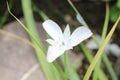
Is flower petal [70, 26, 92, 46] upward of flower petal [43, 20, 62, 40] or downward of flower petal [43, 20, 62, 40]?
downward

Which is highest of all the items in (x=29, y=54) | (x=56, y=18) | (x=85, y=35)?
(x=85, y=35)

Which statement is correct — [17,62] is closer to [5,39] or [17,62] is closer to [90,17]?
[5,39]

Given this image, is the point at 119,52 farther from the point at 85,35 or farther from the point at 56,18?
the point at 85,35

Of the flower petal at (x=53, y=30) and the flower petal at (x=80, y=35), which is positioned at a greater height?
the flower petal at (x=53, y=30)

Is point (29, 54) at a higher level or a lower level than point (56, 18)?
higher

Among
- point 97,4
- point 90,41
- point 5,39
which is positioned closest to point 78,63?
point 90,41

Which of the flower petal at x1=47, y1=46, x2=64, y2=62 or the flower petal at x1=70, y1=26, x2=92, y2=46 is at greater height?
the flower petal at x1=47, y1=46, x2=64, y2=62

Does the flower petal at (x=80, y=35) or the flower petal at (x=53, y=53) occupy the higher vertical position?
the flower petal at (x=53, y=53)

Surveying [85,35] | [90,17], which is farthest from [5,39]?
[85,35]

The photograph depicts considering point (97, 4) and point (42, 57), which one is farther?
point (97, 4)

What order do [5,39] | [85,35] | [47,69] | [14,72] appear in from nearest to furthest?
[85,35]
[47,69]
[14,72]
[5,39]

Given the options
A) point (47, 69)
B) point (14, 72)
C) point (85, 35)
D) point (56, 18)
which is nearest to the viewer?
point (85, 35)
